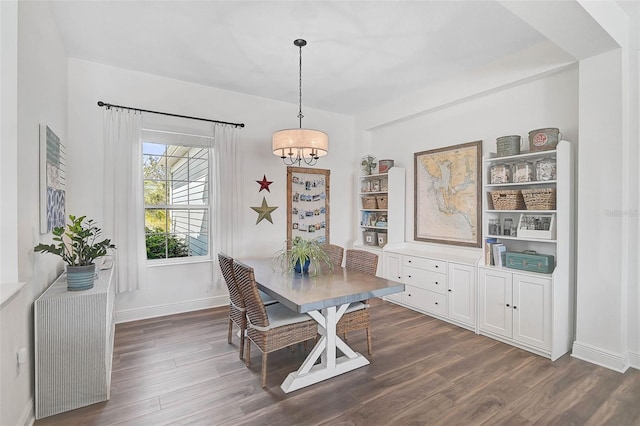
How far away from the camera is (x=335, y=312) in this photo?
2.66 metres

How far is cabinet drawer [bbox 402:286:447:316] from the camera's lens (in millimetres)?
3897

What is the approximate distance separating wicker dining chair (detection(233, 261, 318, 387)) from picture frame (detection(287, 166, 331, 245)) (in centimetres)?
217

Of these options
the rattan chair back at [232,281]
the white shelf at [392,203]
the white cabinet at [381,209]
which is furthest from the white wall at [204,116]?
the rattan chair back at [232,281]

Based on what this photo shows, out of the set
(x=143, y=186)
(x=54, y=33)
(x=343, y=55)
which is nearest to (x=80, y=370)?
(x=143, y=186)

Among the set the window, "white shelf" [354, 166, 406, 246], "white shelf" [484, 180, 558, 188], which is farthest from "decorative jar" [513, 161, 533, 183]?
the window

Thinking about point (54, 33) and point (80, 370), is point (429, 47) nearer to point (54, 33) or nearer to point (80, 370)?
point (54, 33)

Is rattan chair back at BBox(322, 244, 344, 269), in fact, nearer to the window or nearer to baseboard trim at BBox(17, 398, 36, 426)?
the window

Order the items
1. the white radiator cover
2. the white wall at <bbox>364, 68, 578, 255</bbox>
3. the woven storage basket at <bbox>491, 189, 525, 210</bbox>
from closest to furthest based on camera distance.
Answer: the white radiator cover, the white wall at <bbox>364, 68, 578, 255</bbox>, the woven storage basket at <bbox>491, 189, 525, 210</bbox>

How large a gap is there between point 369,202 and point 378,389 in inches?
121

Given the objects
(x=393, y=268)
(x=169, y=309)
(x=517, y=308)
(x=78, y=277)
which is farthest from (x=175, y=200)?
(x=517, y=308)

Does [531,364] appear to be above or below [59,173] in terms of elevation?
below

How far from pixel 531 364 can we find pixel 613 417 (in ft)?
2.31

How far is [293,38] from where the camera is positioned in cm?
305

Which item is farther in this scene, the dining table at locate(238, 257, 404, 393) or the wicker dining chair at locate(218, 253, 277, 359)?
the wicker dining chair at locate(218, 253, 277, 359)
